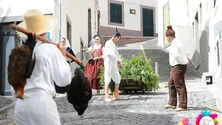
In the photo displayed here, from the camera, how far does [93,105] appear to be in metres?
9.82

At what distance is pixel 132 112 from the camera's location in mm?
8414

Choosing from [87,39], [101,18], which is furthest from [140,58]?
[101,18]

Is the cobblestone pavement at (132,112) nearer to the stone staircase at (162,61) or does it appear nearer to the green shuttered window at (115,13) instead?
the stone staircase at (162,61)

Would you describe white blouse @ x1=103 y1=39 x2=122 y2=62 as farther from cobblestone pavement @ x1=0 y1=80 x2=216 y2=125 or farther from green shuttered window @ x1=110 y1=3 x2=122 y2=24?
green shuttered window @ x1=110 y1=3 x2=122 y2=24

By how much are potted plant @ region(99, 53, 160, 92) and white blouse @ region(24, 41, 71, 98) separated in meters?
8.53

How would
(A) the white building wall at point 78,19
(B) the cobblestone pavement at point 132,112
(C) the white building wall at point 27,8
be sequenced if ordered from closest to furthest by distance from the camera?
(B) the cobblestone pavement at point 132,112 < (C) the white building wall at point 27,8 < (A) the white building wall at point 78,19

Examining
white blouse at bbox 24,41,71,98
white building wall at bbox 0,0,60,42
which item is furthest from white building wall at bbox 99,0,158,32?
white blouse at bbox 24,41,71,98

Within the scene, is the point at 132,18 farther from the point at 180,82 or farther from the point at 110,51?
the point at 180,82

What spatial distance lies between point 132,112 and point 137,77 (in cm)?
389

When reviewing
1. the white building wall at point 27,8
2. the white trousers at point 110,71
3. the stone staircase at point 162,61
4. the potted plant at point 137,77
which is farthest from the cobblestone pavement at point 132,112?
the stone staircase at point 162,61

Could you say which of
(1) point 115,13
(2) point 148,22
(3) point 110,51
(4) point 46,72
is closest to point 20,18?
(3) point 110,51

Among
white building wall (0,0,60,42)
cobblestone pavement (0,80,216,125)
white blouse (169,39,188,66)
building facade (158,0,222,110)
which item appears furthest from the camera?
white building wall (0,0,60,42)

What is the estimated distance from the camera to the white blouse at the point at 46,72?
352 cm

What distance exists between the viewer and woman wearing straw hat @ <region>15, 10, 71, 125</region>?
3469 millimetres
